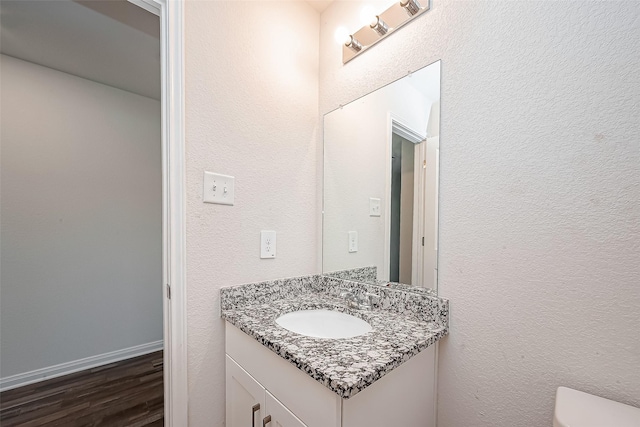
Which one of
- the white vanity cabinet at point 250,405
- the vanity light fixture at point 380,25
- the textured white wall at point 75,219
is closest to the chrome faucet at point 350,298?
the white vanity cabinet at point 250,405

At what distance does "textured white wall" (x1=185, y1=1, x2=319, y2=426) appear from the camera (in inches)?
41.9

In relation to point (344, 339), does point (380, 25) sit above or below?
above

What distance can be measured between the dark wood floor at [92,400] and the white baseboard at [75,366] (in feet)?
0.14

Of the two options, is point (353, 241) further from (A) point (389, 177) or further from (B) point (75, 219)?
(B) point (75, 219)

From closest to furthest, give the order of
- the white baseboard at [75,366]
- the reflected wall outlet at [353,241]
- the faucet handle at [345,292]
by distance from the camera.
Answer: the faucet handle at [345,292] < the reflected wall outlet at [353,241] < the white baseboard at [75,366]

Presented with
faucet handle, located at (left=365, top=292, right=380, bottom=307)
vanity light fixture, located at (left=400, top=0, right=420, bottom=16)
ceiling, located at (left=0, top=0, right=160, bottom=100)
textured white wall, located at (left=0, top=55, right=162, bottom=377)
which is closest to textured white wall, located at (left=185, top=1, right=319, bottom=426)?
faucet handle, located at (left=365, top=292, right=380, bottom=307)

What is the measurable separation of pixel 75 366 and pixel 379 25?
3.10m

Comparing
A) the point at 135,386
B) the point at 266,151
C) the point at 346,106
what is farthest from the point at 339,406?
the point at 135,386

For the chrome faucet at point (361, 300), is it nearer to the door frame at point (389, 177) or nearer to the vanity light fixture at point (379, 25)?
the door frame at point (389, 177)

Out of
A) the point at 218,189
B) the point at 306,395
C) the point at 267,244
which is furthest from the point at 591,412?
the point at 218,189

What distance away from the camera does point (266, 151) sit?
127 centimetres

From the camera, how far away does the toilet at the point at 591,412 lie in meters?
0.56

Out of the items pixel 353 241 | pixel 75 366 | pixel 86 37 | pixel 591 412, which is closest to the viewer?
pixel 591 412

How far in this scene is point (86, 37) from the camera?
65.2 inches
